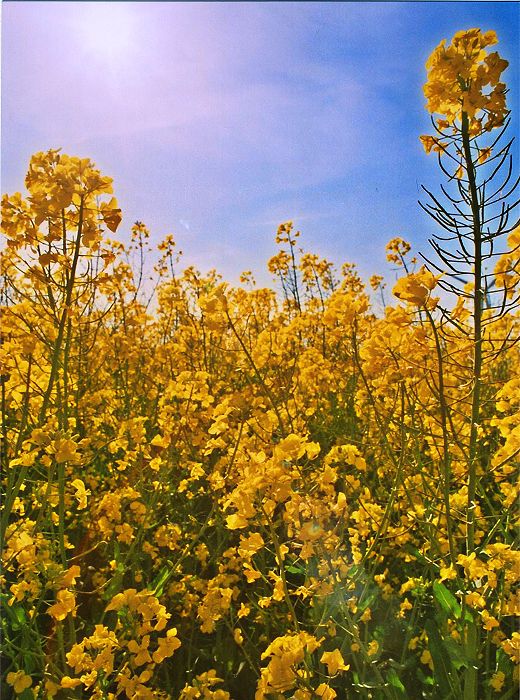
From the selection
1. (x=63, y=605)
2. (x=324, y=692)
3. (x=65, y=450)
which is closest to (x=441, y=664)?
(x=324, y=692)

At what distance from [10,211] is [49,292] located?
324mm

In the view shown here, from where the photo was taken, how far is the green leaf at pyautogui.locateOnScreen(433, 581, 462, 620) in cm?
189

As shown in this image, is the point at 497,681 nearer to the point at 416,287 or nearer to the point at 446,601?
the point at 446,601

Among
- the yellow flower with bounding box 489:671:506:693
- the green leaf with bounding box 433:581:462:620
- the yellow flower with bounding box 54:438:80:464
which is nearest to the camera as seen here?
the yellow flower with bounding box 54:438:80:464

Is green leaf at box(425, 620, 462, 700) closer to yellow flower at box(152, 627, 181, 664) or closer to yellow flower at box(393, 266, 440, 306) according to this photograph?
yellow flower at box(152, 627, 181, 664)

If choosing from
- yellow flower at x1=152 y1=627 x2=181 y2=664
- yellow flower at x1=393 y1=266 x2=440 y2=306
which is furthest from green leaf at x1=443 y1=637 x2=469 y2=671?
yellow flower at x1=393 y1=266 x2=440 y2=306

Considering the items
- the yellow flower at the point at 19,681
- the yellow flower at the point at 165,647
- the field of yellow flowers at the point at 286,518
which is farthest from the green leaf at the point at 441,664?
the yellow flower at the point at 19,681

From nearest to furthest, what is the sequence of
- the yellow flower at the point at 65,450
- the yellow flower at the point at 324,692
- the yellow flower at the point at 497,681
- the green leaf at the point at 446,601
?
the yellow flower at the point at 324,692, the yellow flower at the point at 65,450, the yellow flower at the point at 497,681, the green leaf at the point at 446,601

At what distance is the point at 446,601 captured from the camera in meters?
1.94

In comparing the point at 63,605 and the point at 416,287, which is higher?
the point at 416,287

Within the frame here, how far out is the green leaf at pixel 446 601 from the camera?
6.21 feet

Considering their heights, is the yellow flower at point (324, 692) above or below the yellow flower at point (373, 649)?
above

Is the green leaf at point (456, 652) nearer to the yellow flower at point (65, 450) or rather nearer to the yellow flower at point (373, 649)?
the yellow flower at point (373, 649)

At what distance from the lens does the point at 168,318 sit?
19.7ft
